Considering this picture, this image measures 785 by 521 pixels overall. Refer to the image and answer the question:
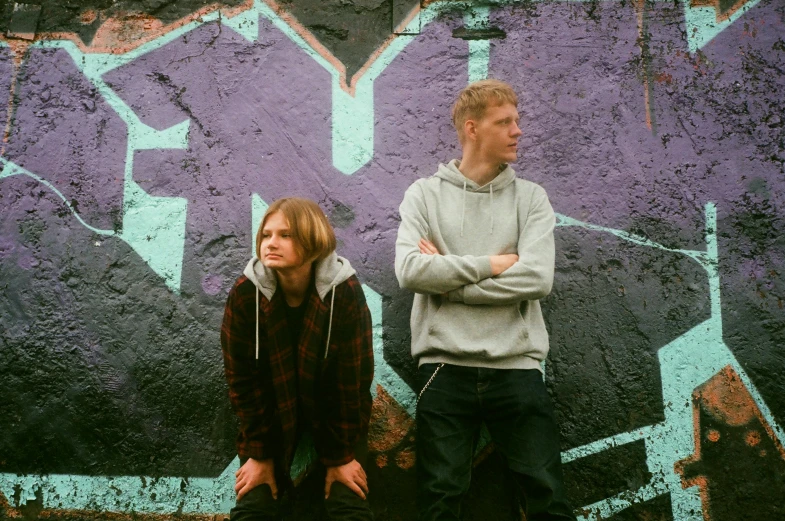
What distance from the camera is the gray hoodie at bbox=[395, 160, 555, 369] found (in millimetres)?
2164

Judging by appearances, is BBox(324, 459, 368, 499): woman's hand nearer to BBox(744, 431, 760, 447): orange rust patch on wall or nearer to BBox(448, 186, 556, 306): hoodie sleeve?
BBox(448, 186, 556, 306): hoodie sleeve

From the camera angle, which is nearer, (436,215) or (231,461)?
(436,215)

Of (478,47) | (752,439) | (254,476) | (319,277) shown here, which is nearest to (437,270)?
(319,277)

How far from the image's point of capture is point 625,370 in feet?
8.70

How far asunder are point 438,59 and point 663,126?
4.15ft

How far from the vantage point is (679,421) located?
102 inches

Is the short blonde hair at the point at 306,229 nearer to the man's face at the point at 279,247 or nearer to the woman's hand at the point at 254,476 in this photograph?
the man's face at the point at 279,247

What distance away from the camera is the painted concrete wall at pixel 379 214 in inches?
103

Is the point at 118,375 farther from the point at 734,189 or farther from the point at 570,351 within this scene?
the point at 734,189

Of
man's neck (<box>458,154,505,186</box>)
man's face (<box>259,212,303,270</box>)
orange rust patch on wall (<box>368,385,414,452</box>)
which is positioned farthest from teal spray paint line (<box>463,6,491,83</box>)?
orange rust patch on wall (<box>368,385,414,452</box>)

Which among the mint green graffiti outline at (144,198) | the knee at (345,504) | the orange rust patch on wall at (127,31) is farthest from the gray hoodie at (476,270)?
the orange rust patch on wall at (127,31)

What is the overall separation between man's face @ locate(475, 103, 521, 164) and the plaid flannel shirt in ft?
2.93

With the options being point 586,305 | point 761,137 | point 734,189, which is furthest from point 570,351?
point 761,137

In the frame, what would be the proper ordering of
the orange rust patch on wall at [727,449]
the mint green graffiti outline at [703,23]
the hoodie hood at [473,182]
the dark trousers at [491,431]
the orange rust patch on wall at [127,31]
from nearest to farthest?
the dark trousers at [491,431]
the hoodie hood at [473,182]
the orange rust patch on wall at [727,449]
the mint green graffiti outline at [703,23]
the orange rust patch on wall at [127,31]
